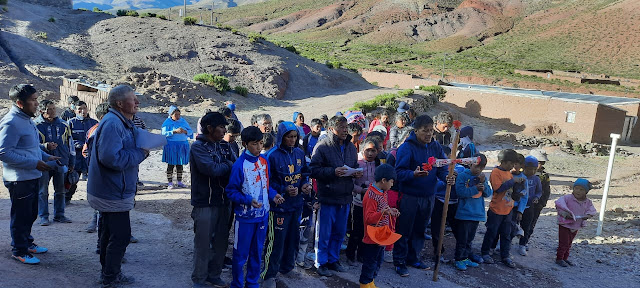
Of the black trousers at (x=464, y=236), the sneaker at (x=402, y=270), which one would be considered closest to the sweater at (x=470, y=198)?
the black trousers at (x=464, y=236)

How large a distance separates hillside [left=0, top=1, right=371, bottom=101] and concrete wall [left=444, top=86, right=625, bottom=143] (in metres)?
7.47

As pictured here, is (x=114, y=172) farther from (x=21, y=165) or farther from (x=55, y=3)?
(x=55, y=3)

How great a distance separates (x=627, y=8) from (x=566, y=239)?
75499mm

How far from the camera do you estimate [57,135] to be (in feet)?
19.6

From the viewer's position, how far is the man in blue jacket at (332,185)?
4863 mm

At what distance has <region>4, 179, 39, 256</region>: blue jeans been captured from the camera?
14.6 ft

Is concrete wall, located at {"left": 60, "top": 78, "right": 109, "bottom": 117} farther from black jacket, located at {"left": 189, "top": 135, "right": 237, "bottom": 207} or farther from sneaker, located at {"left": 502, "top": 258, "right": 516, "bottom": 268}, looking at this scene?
sneaker, located at {"left": 502, "top": 258, "right": 516, "bottom": 268}

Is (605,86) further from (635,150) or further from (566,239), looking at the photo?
(566,239)

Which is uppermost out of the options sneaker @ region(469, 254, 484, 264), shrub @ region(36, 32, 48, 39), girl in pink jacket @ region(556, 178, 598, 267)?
shrub @ region(36, 32, 48, 39)

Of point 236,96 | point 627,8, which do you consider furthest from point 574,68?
point 236,96

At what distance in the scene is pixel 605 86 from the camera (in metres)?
40.8

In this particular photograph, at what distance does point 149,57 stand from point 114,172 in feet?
82.1

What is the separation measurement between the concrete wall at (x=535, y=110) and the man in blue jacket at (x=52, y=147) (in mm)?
22011

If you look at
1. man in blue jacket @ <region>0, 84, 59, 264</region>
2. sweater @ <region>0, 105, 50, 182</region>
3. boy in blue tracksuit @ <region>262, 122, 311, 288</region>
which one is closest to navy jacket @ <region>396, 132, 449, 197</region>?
boy in blue tracksuit @ <region>262, 122, 311, 288</region>
